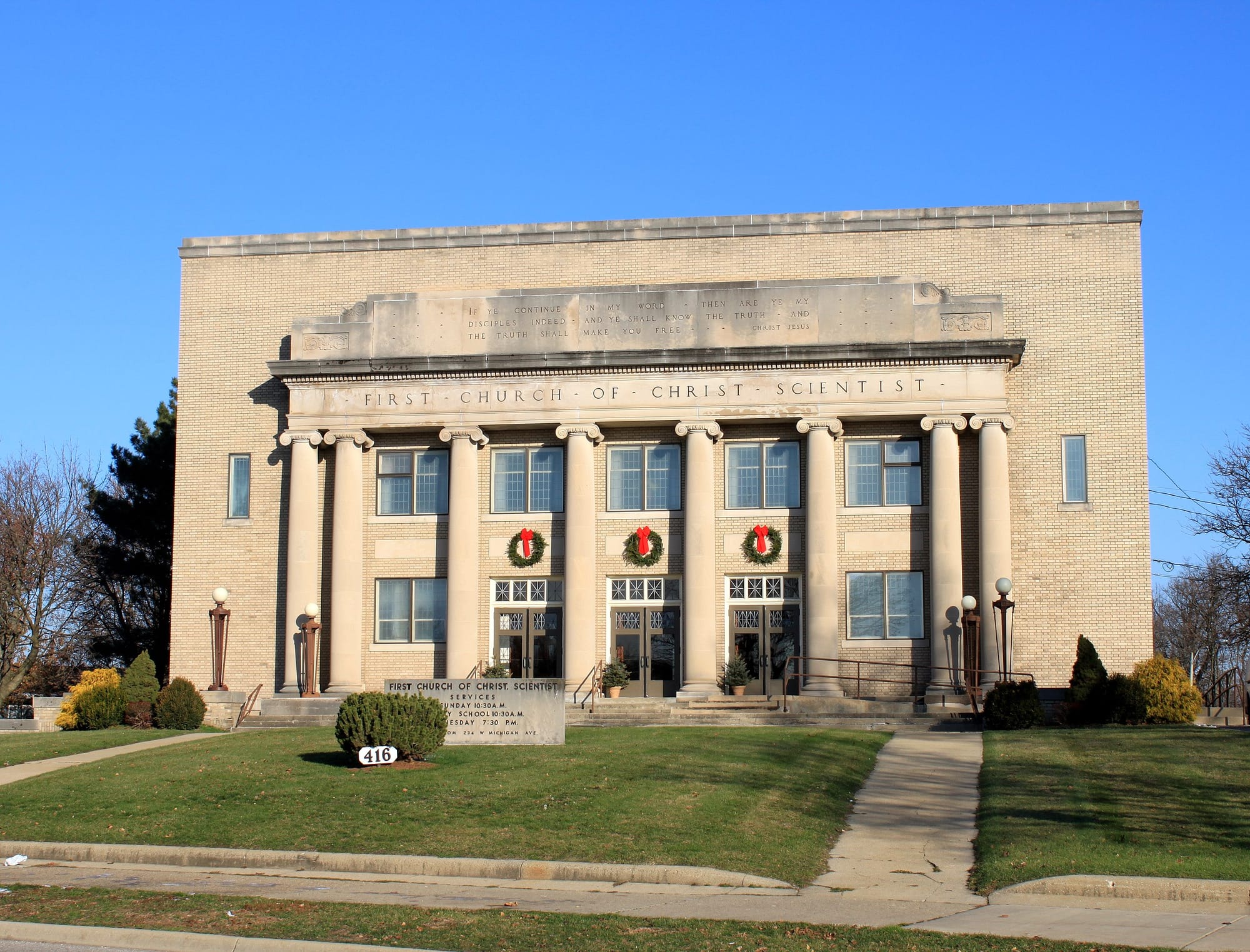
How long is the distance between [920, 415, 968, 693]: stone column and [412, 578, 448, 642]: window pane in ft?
43.1

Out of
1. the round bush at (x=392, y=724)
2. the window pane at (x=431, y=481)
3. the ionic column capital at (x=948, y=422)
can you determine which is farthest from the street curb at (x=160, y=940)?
the ionic column capital at (x=948, y=422)

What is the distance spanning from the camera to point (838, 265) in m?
38.7

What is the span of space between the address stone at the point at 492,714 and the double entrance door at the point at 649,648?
45.0 feet

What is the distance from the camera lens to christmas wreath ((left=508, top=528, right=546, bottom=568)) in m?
38.2

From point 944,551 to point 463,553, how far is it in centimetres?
1273

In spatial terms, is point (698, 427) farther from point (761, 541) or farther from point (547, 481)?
point (547, 481)

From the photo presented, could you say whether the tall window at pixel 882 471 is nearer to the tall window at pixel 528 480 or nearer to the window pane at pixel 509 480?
the tall window at pixel 528 480

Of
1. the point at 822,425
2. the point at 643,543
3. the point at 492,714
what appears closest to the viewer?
the point at 492,714

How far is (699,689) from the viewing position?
119ft

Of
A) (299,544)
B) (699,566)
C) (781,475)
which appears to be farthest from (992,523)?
(299,544)

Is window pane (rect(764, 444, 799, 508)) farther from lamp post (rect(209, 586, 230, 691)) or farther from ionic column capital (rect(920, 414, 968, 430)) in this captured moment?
lamp post (rect(209, 586, 230, 691))

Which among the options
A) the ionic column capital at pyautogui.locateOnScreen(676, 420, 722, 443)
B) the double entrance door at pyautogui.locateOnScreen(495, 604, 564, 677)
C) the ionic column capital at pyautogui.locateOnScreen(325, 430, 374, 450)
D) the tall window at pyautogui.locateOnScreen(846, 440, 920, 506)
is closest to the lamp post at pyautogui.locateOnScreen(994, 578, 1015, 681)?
the tall window at pyautogui.locateOnScreen(846, 440, 920, 506)

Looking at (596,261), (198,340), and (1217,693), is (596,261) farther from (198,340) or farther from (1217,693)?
(1217,693)

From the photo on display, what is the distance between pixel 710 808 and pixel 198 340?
91.2ft
